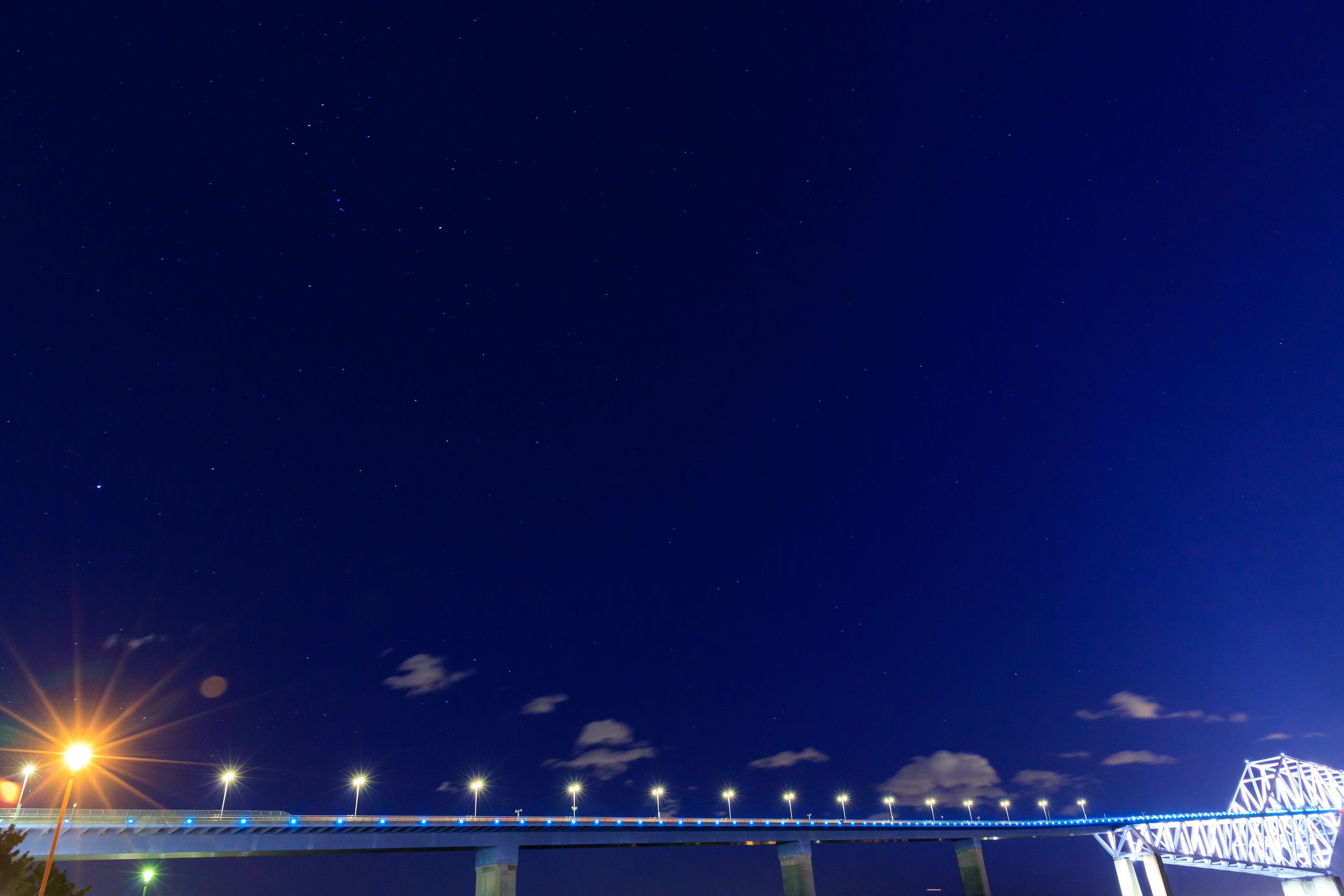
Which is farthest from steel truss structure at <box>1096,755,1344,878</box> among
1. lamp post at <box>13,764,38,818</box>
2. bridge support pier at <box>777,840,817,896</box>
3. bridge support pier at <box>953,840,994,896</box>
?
lamp post at <box>13,764,38,818</box>

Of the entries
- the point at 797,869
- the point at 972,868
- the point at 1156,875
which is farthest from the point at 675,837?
the point at 1156,875

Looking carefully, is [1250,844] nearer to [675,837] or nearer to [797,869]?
[797,869]

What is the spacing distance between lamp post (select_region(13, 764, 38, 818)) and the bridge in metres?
0.74

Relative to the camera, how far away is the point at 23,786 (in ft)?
212

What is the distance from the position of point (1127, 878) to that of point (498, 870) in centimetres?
16495

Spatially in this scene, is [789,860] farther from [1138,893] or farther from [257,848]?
[1138,893]

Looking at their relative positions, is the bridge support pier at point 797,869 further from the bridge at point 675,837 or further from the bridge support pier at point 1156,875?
the bridge support pier at point 1156,875

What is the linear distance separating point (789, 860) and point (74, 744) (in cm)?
12809

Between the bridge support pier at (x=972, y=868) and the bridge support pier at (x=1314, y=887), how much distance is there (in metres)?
65.9

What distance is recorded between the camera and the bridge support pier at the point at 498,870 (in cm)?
9444

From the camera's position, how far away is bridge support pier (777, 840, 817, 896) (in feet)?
429

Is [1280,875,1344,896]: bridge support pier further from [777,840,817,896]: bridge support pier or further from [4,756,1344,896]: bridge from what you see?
[777,840,817,896]: bridge support pier

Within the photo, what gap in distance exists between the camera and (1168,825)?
566ft

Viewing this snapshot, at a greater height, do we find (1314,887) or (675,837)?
(675,837)
